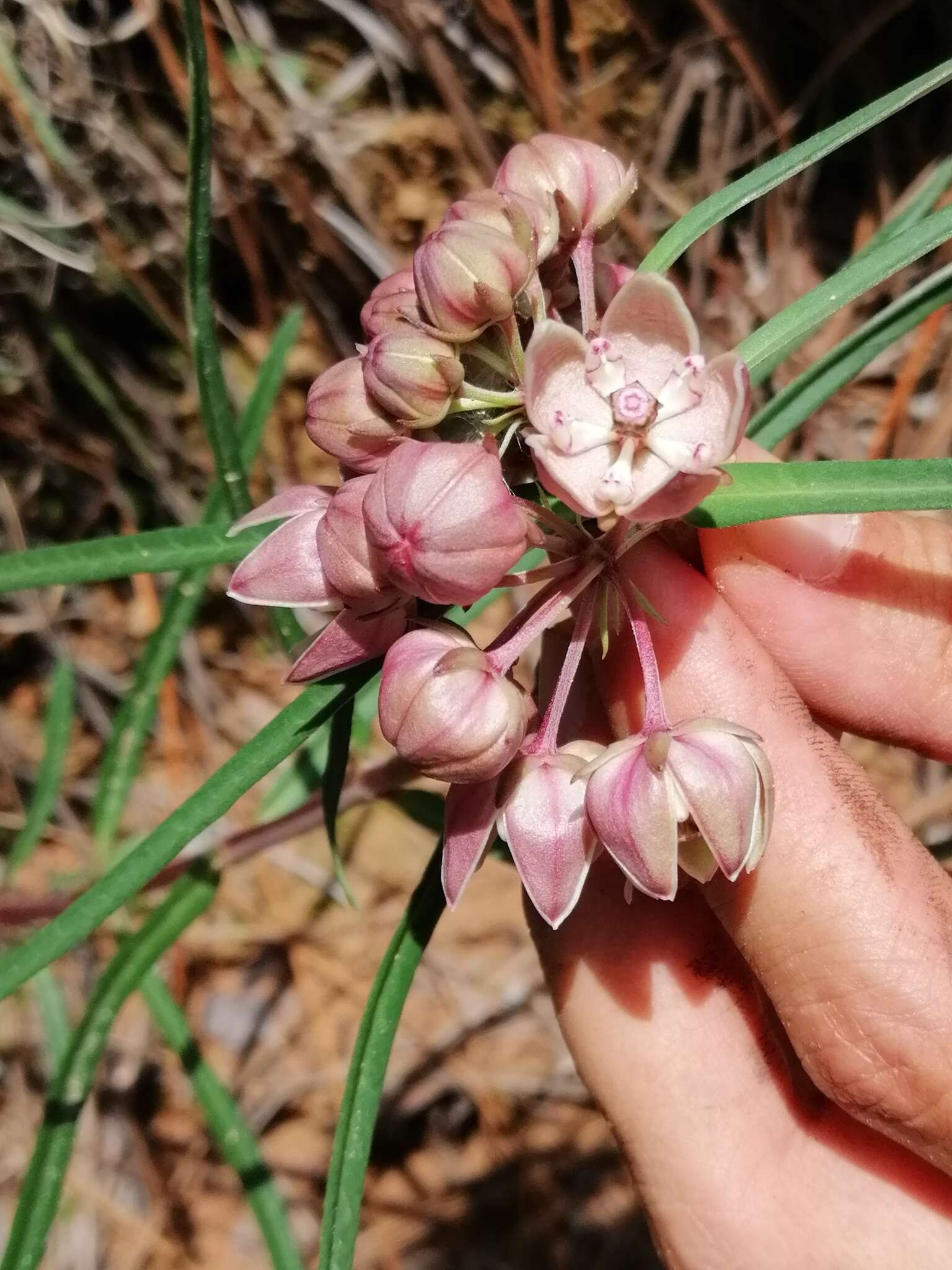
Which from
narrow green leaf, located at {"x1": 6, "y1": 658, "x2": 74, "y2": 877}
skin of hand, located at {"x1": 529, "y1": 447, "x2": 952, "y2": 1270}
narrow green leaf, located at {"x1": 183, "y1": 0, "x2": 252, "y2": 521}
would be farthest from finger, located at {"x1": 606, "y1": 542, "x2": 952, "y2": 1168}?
narrow green leaf, located at {"x1": 6, "y1": 658, "x2": 74, "y2": 877}

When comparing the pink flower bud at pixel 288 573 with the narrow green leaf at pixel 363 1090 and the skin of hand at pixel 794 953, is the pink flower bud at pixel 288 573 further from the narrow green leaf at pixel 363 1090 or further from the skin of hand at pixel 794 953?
the narrow green leaf at pixel 363 1090

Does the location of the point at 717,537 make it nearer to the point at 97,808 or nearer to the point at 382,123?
the point at 97,808

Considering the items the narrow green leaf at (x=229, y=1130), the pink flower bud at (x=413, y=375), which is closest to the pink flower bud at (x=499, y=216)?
the pink flower bud at (x=413, y=375)

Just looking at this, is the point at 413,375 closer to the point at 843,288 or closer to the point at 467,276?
the point at 467,276

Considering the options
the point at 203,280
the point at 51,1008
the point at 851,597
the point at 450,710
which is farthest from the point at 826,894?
the point at 51,1008

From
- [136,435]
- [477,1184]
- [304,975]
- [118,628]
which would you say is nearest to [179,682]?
[118,628]

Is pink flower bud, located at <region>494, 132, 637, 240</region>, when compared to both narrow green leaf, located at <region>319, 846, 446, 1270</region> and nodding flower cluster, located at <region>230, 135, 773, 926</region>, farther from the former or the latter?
narrow green leaf, located at <region>319, 846, 446, 1270</region>
